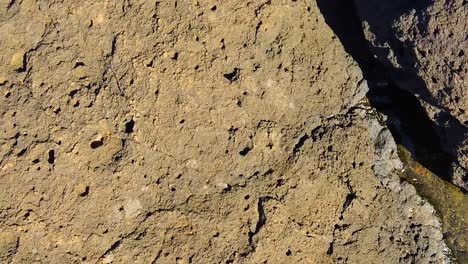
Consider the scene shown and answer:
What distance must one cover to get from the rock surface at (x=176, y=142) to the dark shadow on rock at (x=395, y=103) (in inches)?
8.2

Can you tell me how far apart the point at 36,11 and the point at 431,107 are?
6.45ft

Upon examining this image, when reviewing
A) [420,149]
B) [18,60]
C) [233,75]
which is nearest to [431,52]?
[420,149]

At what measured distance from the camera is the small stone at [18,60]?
2746mm

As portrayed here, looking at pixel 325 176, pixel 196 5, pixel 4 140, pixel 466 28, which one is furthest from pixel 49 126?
pixel 466 28

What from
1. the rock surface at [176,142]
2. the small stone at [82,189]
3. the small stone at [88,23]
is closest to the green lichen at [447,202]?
the rock surface at [176,142]

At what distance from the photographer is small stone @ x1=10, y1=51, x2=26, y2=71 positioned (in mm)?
2746

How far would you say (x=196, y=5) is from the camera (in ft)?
9.21

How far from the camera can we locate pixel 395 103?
128 inches

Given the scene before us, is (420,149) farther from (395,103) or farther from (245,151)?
(245,151)

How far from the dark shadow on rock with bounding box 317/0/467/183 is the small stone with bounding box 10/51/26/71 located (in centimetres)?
149

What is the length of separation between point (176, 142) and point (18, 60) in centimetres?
83

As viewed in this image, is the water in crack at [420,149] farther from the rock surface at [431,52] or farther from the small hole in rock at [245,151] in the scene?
the small hole in rock at [245,151]

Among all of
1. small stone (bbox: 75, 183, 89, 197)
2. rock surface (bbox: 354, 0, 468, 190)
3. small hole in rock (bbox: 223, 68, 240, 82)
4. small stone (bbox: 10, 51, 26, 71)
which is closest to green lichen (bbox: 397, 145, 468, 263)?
rock surface (bbox: 354, 0, 468, 190)

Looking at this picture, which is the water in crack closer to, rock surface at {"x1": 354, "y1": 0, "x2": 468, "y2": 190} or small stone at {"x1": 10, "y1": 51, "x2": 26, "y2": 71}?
rock surface at {"x1": 354, "y1": 0, "x2": 468, "y2": 190}
